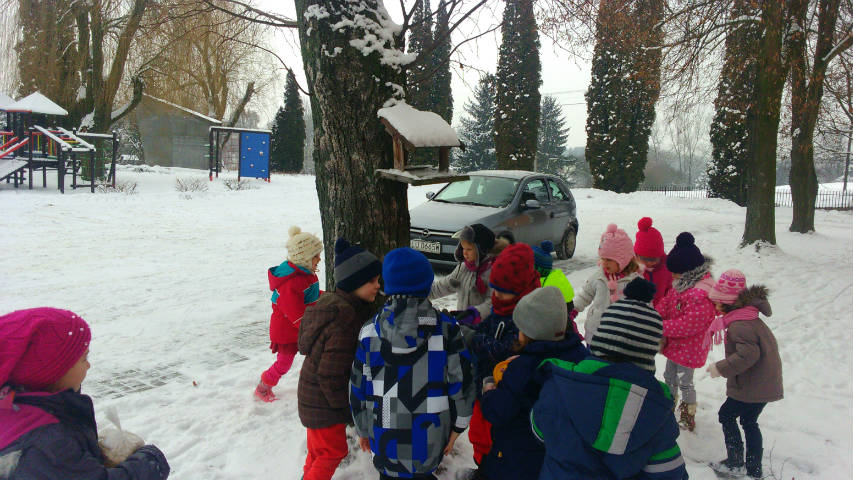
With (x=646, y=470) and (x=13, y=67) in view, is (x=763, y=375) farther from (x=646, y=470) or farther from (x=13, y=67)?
(x=13, y=67)

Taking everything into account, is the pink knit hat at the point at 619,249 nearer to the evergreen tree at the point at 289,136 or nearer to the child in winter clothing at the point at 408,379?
the child in winter clothing at the point at 408,379

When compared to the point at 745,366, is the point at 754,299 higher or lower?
higher

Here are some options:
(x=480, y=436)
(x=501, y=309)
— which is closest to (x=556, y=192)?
(x=501, y=309)

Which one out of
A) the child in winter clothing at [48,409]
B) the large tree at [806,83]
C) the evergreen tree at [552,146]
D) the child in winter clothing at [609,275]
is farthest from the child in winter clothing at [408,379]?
the evergreen tree at [552,146]

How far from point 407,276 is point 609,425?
1054 millimetres

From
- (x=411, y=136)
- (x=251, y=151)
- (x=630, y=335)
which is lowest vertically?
(x=630, y=335)

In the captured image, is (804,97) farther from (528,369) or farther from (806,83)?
(528,369)

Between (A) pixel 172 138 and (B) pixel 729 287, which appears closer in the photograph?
(B) pixel 729 287

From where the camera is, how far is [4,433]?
1631mm

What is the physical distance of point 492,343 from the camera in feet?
9.24

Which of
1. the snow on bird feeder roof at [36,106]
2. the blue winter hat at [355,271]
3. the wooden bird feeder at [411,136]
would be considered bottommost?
the blue winter hat at [355,271]

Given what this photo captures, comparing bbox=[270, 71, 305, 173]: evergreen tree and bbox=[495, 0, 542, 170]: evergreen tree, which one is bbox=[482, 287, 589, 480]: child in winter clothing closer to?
bbox=[495, 0, 542, 170]: evergreen tree

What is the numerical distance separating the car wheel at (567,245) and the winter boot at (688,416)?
6475 mm

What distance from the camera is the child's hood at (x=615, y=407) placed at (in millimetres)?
2023
